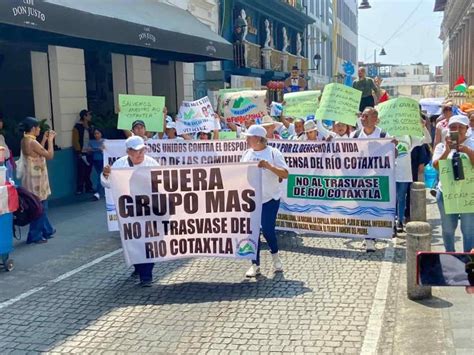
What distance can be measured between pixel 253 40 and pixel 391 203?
880 inches

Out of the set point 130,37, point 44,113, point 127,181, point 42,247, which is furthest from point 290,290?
point 44,113

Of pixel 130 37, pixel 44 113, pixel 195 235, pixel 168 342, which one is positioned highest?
pixel 130 37

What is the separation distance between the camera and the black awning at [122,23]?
979 cm

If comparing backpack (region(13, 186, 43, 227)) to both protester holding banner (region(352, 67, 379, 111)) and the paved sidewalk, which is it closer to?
the paved sidewalk

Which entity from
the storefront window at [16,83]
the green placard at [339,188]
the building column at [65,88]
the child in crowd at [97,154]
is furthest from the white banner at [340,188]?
the storefront window at [16,83]

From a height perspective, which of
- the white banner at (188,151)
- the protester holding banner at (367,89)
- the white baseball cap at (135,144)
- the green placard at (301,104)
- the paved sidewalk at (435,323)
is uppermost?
the protester holding banner at (367,89)

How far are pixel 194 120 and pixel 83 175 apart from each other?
355cm

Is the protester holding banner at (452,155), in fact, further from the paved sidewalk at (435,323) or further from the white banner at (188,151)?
the white banner at (188,151)

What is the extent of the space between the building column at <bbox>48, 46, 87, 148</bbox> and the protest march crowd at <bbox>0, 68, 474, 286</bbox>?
3.58 m

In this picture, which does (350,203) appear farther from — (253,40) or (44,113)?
(253,40)

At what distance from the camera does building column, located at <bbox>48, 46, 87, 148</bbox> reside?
13.5 m

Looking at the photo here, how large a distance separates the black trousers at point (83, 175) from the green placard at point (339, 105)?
616cm

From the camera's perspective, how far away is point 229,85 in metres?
24.3

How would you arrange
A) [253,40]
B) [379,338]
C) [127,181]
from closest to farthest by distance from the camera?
[379,338] → [127,181] → [253,40]
